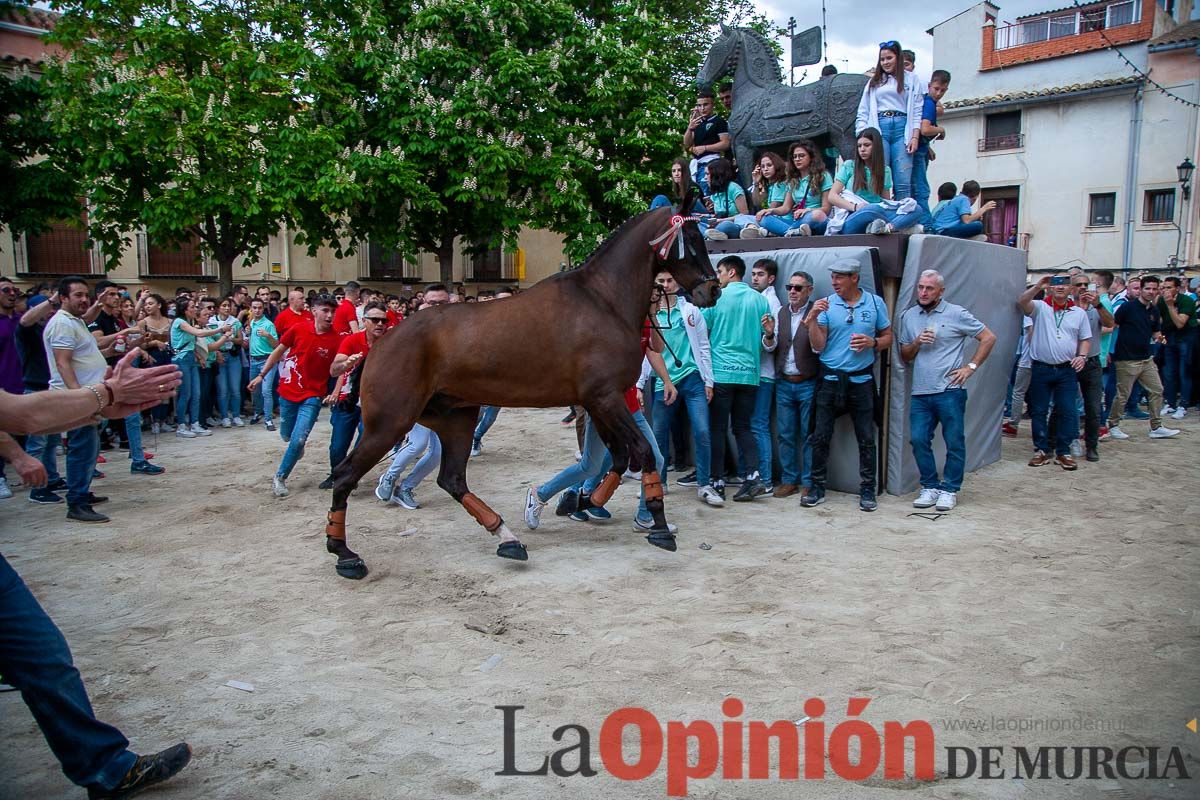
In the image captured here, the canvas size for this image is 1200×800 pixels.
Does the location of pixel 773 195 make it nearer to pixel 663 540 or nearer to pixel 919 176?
pixel 919 176

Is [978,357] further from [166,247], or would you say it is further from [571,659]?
[166,247]

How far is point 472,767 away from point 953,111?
30.2 m

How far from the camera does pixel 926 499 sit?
711 centimetres

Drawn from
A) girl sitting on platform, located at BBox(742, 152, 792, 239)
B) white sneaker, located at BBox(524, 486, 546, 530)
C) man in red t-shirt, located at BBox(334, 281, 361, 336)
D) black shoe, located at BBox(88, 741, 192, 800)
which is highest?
girl sitting on platform, located at BBox(742, 152, 792, 239)

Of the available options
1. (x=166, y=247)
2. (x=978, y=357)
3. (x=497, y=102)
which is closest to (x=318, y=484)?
(x=978, y=357)

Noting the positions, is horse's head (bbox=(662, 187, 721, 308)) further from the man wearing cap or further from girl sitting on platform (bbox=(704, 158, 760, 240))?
girl sitting on platform (bbox=(704, 158, 760, 240))

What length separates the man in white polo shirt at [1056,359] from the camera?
8648 millimetres

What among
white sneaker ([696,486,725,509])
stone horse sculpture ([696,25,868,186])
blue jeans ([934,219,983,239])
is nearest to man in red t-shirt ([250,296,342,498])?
white sneaker ([696,486,725,509])

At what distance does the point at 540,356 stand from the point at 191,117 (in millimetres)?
12328

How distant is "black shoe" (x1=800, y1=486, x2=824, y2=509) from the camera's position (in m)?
7.18

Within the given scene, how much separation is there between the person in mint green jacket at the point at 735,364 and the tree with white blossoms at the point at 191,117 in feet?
34.9

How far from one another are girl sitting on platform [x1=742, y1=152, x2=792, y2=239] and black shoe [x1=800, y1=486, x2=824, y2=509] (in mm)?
2966

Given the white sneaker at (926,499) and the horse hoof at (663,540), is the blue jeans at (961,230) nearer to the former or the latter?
the white sneaker at (926,499)

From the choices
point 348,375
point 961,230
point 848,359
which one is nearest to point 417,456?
point 348,375
